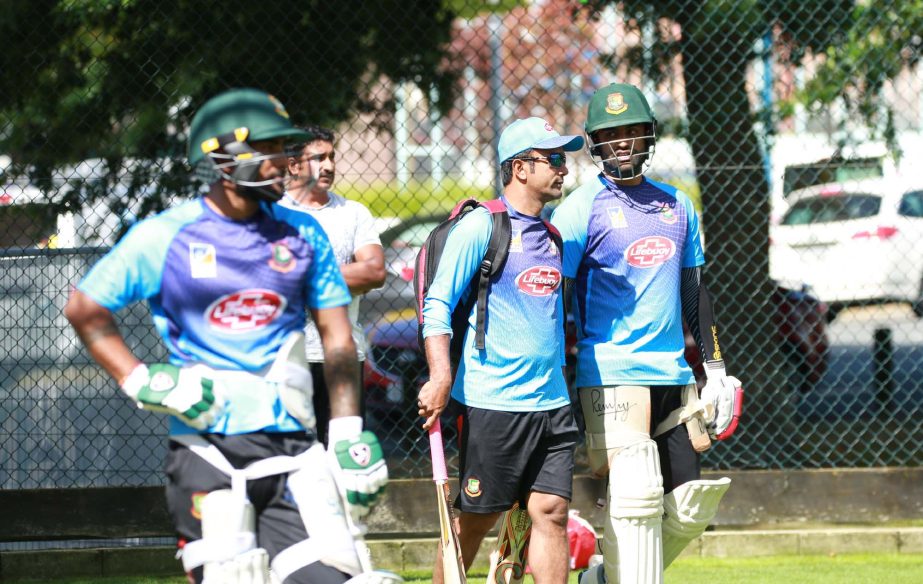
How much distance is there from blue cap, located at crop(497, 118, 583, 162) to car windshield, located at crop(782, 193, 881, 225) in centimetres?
362

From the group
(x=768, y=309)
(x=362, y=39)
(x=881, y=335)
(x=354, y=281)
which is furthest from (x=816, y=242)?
(x=354, y=281)

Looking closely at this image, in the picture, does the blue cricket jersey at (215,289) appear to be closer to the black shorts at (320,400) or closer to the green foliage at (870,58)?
the black shorts at (320,400)

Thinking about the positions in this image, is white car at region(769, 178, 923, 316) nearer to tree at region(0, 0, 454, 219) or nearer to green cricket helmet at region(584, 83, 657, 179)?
green cricket helmet at region(584, 83, 657, 179)

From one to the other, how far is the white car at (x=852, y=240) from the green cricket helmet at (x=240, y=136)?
4.91 meters

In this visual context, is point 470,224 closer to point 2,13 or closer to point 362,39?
point 362,39

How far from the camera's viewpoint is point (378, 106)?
827cm

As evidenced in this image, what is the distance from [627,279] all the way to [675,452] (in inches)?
29.7

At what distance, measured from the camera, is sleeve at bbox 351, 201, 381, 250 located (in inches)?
221

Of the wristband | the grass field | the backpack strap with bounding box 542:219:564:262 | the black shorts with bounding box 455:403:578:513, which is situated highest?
the backpack strap with bounding box 542:219:564:262

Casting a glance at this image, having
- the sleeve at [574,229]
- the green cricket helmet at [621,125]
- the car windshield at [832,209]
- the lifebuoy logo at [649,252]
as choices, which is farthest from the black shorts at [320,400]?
the car windshield at [832,209]

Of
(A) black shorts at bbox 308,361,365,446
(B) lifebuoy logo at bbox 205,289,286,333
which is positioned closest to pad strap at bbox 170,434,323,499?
(B) lifebuoy logo at bbox 205,289,286,333

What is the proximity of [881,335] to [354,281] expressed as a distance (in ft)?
15.2

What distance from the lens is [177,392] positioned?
11.6 ft

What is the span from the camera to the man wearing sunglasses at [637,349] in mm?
5145
